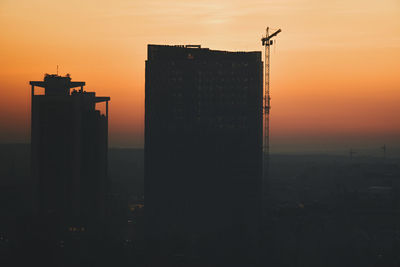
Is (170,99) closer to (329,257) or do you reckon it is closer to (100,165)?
(100,165)

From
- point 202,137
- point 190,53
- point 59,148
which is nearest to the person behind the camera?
point 59,148

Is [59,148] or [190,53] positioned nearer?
[59,148]

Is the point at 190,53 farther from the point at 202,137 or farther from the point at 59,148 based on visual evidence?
the point at 59,148

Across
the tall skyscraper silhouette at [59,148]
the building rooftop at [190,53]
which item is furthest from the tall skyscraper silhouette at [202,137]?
the tall skyscraper silhouette at [59,148]

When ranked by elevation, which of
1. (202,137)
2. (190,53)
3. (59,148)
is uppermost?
(190,53)

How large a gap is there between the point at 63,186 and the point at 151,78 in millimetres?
36073

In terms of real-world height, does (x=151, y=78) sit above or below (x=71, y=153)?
above

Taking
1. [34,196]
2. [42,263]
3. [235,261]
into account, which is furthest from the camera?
[34,196]

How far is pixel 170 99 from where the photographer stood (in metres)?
189

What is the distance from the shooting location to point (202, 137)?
19162cm

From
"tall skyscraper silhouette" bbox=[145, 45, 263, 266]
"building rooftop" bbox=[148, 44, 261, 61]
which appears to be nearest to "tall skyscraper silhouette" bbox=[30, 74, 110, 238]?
"tall skyscraper silhouette" bbox=[145, 45, 263, 266]

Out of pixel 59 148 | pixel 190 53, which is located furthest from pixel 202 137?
pixel 59 148

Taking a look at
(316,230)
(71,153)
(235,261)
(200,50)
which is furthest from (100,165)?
(235,261)

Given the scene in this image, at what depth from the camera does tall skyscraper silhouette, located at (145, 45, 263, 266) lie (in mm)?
183250
